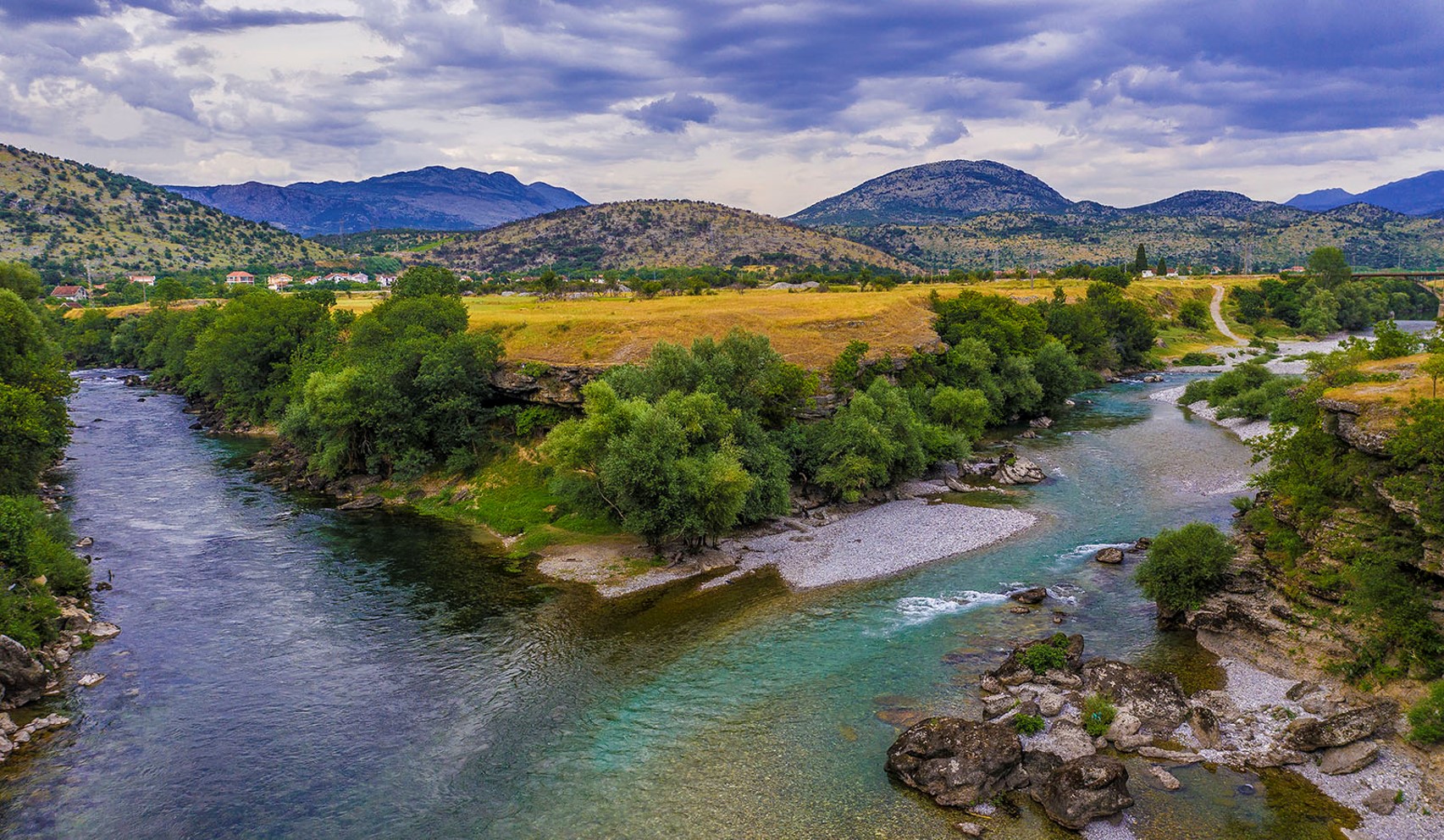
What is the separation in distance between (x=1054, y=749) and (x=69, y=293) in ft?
685

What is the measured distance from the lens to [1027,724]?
25344 mm

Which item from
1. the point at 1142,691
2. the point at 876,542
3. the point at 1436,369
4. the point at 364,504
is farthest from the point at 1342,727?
the point at 364,504

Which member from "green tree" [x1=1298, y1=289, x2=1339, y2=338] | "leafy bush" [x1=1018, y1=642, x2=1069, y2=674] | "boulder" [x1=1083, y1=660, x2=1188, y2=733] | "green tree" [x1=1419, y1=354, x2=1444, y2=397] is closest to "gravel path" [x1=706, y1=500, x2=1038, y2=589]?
"leafy bush" [x1=1018, y1=642, x2=1069, y2=674]

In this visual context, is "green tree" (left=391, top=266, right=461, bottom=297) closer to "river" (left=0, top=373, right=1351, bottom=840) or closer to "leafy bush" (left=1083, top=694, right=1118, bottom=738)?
"river" (left=0, top=373, right=1351, bottom=840)

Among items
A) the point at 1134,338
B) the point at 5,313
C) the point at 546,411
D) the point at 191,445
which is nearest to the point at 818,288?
the point at 1134,338

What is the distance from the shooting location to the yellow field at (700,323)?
6238 centimetres

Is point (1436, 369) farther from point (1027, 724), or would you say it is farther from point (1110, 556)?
point (1027, 724)

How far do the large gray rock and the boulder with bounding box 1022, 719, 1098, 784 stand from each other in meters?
34.4

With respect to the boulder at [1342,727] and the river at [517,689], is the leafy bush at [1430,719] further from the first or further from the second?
the river at [517,689]

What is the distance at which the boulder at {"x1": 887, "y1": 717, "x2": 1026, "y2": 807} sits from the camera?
74.1 feet

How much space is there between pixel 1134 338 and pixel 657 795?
4296 inches

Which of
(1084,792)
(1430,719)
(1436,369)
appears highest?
(1436,369)

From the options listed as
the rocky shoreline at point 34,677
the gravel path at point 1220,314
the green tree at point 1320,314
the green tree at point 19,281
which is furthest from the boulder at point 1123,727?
the green tree at point 1320,314

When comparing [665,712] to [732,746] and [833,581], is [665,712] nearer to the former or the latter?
[732,746]
